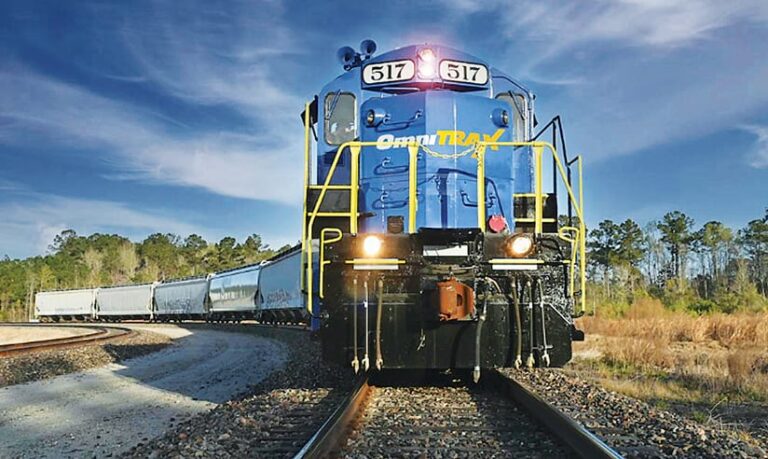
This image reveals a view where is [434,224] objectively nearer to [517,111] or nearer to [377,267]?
[377,267]

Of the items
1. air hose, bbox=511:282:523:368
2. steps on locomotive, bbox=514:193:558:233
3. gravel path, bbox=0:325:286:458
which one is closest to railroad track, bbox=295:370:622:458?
air hose, bbox=511:282:523:368

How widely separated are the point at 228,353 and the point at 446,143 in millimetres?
8905

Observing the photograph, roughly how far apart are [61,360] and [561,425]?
11037 mm

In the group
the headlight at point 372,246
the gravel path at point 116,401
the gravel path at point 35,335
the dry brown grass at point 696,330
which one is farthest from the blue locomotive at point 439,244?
the gravel path at point 35,335

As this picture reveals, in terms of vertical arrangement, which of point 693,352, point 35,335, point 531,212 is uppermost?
point 531,212

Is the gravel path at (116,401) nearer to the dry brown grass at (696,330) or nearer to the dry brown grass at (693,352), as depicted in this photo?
the dry brown grass at (693,352)

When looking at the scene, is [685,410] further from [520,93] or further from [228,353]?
[228,353]

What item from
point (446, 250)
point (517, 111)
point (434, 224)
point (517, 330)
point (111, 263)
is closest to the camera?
point (517, 330)

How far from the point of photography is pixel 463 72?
738 cm

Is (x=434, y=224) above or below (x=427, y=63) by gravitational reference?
below

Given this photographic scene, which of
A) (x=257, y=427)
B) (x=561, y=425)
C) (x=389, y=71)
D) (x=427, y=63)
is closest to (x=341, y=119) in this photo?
(x=389, y=71)

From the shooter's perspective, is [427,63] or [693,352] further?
[693,352]

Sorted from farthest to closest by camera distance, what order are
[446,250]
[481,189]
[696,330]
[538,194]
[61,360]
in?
[696,330] → [61,360] → [481,189] → [538,194] → [446,250]

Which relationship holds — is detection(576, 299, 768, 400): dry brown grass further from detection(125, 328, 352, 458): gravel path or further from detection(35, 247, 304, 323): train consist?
detection(35, 247, 304, 323): train consist
